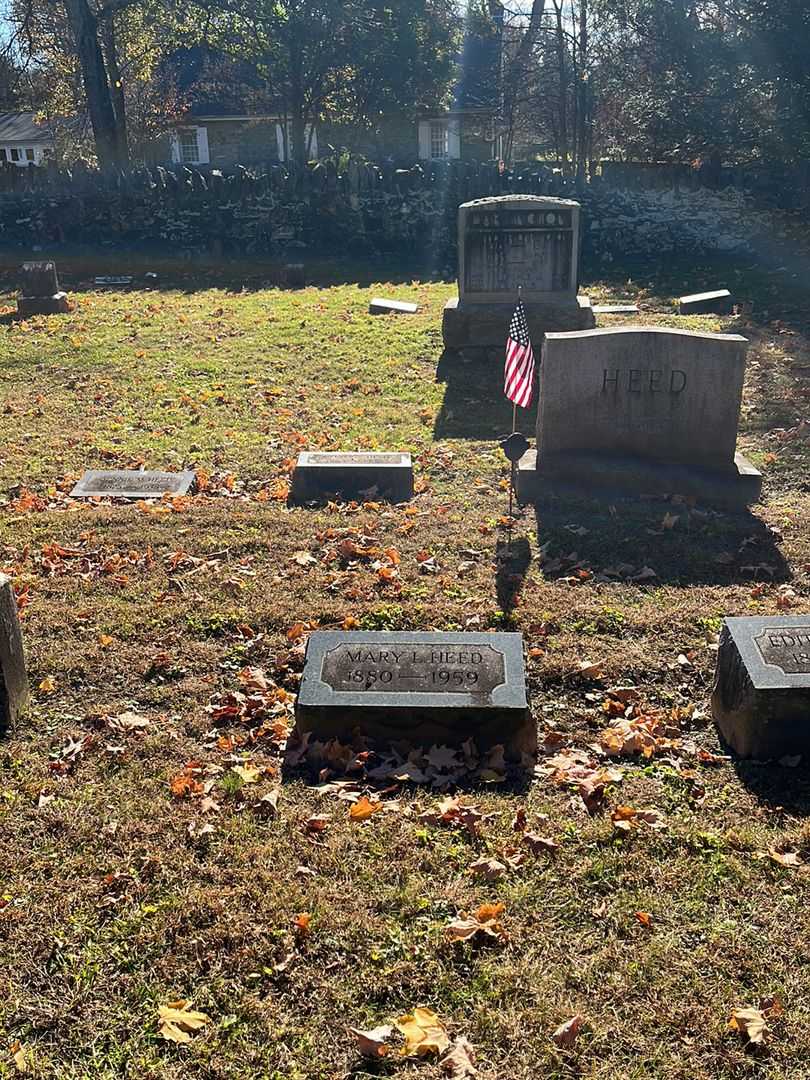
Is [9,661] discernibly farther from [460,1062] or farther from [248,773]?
[460,1062]

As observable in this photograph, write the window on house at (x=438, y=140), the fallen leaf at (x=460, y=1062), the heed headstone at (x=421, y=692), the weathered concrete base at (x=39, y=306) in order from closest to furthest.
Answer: the fallen leaf at (x=460, y=1062)
the heed headstone at (x=421, y=692)
the weathered concrete base at (x=39, y=306)
the window on house at (x=438, y=140)

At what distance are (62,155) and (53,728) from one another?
1930 inches

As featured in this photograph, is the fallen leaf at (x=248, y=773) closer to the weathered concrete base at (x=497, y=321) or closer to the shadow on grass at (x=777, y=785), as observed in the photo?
the shadow on grass at (x=777, y=785)

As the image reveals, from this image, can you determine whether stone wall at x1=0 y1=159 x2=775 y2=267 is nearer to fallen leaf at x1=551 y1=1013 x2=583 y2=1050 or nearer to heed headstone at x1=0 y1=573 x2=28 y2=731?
heed headstone at x1=0 y1=573 x2=28 y2=731

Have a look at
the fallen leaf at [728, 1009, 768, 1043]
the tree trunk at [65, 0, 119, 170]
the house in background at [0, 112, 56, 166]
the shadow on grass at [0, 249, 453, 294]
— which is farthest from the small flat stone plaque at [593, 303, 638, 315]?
the house in background at [0, 112, 56, 166]

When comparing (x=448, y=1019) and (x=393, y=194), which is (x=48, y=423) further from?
(x=393, y=194)

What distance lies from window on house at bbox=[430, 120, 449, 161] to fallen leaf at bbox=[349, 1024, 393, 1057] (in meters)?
46.2

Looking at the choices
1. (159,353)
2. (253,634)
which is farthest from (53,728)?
(159,353)

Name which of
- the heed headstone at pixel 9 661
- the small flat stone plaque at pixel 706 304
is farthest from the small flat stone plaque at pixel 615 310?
the heed headstone at pixel 9 661

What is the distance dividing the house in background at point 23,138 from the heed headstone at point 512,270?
2008 inches

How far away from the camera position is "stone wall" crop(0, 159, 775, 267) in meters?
21.9

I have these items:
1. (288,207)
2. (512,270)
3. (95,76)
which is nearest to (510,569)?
(512,270)

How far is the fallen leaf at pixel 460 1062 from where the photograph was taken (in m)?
3.06

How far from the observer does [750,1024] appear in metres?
3.21
